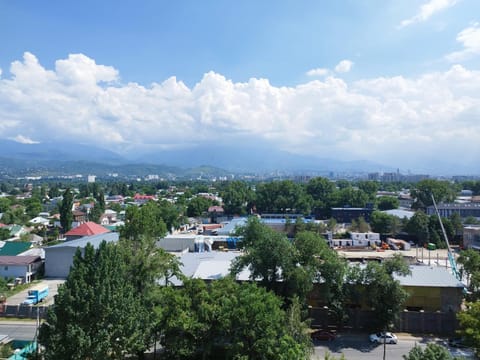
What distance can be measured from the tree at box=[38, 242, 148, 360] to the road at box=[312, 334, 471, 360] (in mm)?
8546

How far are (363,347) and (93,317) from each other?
1280 cm

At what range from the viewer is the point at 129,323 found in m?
13.2

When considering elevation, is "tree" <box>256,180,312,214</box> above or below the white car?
above

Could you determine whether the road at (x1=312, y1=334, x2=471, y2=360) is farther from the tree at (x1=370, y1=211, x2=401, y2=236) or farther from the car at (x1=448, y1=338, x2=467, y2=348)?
the tree at (x1=370, y1=211, x2=401, y2=236)

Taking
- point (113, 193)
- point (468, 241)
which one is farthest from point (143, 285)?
point (113, 193)

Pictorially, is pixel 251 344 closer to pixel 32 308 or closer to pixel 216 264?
pixel 216 264

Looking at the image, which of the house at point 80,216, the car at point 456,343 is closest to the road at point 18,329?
the car at point 456,343

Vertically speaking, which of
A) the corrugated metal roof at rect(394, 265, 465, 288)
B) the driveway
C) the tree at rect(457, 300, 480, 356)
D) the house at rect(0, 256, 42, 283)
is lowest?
the driveway

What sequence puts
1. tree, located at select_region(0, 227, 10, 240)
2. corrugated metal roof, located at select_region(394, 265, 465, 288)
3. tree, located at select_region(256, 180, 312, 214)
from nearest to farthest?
corrugated metal roof, located at select_region(394, 265, 465, 288), tree, located at select_region(0, 227, 10, 240), tree, located at select_region(256, 180, 312, 214)

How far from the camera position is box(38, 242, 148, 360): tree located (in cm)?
1230

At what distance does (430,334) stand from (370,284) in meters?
4.48

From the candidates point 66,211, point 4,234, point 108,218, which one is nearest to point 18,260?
point 4,234

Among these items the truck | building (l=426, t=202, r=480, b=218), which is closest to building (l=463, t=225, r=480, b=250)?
building (l=426, t=202, r=480, b=218)

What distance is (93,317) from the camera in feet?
42.1
